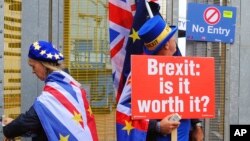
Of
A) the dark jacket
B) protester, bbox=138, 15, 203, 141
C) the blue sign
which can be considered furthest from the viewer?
the blue sign

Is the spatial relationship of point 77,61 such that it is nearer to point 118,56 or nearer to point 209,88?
point 118,56

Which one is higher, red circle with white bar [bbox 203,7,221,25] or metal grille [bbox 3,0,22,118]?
red circle with white bar [bbox 203,7,221,25]

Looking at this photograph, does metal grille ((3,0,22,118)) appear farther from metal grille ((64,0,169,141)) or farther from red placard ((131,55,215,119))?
red placard ((131,55,215,119))

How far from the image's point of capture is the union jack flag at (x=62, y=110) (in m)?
3.68

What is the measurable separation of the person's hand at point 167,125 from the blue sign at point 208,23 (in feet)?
5.50

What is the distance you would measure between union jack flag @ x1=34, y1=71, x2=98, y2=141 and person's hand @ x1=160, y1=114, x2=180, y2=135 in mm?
521

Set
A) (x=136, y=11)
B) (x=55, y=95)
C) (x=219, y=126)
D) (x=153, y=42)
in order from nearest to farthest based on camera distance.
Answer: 1. (x=55, y=95)
2. (x=153, y=42)
3. (x=136, y=11)
4. (x=219, y=126)

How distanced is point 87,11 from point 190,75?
1476 mm

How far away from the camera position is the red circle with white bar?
5.31 m

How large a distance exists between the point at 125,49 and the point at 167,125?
1106 mm

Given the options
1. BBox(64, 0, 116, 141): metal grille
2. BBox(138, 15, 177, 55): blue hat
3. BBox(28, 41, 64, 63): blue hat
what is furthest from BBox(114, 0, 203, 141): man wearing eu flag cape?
BBox(64, 0, 116, 141): metal grille

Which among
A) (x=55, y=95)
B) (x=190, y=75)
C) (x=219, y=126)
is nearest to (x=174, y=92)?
(x=190, y=75)

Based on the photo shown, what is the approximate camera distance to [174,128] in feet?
12.4

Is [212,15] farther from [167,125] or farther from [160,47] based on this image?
[167,125]
